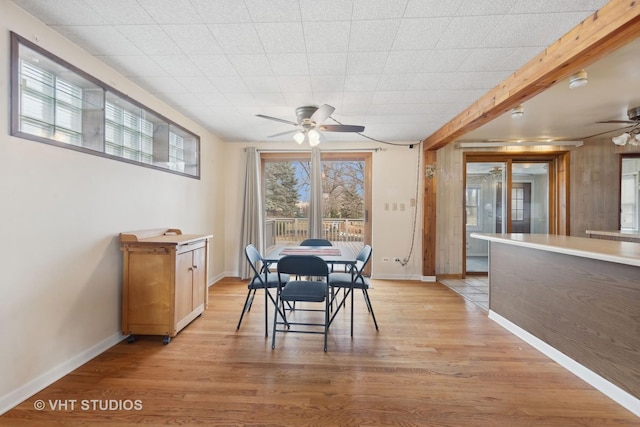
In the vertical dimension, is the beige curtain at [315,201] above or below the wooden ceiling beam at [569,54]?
below

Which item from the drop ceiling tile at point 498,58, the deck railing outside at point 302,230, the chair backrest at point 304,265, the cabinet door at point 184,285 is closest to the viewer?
the drop ceiling tile at point 498,58

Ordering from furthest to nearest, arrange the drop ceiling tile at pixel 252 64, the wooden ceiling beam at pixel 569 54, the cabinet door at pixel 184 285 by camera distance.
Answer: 1. the cabinet door at pixel 184 285
2. the drop ceiling tile at pixel 252 64
3. the wooden ceiling beam at pixel 569 54

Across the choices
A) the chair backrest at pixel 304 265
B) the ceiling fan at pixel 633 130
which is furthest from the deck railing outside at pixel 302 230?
the ceiling fan at pixel 633 130

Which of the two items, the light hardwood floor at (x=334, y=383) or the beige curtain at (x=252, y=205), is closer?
the light hardwood floor at (x=334, y=383)

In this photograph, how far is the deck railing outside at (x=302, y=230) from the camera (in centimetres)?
530

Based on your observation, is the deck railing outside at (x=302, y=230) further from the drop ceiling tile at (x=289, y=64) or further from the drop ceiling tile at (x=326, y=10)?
the drop ceiling tile at (x=326, y=10)

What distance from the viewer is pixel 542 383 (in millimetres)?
1876

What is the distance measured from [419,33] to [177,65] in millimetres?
1977

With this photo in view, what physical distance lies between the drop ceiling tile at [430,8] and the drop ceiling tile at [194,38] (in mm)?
1359

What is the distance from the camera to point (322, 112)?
8.66 ft

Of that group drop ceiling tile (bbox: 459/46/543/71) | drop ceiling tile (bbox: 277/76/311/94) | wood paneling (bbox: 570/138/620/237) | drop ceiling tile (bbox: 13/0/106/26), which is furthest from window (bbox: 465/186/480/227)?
drop ceiling tile (bbox: 13/0/106/26)

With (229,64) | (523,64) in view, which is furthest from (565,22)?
(229,64)

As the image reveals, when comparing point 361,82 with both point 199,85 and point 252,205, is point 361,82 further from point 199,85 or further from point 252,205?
point 252,205

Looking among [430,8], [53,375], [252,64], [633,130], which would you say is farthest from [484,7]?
[53,375]
